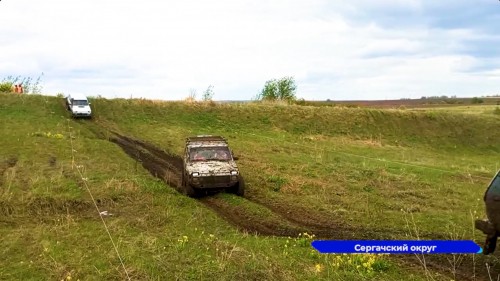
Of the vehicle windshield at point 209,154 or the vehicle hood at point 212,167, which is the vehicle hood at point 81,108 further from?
the vehicle hood at point 212,167

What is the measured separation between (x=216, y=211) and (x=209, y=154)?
11.6 ft

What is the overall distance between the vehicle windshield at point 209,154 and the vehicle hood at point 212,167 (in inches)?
15.1

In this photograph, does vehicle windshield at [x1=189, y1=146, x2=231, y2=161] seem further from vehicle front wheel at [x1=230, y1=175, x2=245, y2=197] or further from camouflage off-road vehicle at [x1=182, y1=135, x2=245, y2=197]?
vehicle front wheel at [x1=230, y1=175, x2=245, y2=197]

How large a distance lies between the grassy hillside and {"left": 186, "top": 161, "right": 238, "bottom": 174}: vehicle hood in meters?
0.92

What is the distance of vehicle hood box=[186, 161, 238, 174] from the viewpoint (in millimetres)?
15805

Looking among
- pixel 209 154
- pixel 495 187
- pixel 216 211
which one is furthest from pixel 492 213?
pixel 209 154

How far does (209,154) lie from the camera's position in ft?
56.3

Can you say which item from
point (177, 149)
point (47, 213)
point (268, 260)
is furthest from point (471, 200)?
point (177, 149)

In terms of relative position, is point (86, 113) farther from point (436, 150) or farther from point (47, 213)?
point (436, 150)

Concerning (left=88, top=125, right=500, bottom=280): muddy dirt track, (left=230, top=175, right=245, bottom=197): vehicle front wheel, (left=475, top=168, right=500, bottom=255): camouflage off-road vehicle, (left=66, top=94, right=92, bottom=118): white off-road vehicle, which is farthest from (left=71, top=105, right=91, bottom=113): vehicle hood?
(left=475, top=168, right=500, bottom=255): camouflage off-road vehicle

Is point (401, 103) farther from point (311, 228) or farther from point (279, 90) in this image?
point (311, 228)

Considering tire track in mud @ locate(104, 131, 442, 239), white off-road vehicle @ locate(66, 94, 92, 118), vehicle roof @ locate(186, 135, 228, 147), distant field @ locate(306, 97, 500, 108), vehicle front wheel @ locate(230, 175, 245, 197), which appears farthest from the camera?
distant field @ locate(306, 97, 500, 108)

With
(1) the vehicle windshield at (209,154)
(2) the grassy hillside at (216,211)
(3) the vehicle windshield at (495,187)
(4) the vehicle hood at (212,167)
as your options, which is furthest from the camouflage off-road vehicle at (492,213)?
(1) the vehicle windshield at (209,154)

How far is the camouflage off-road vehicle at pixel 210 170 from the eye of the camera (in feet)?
51.3
